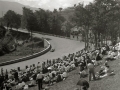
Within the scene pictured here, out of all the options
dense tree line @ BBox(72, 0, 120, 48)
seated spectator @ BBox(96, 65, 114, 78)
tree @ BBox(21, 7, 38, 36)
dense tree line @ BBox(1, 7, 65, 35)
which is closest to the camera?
seated spectator @ BBox(96, 65, 114, 78)

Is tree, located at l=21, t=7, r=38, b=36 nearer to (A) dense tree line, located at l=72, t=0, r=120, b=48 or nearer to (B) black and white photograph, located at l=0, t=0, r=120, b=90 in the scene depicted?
(B) black and white photograph, located at l=0, t=0, r=120, b=90

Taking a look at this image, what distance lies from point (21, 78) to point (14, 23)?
233 feet

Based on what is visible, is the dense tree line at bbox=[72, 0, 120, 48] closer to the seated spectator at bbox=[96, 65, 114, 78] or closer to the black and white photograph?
the black and white photograph

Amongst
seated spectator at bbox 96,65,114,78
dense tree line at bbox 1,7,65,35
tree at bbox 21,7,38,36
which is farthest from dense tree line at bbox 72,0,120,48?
dense tree line at bbox 1,7,65,35

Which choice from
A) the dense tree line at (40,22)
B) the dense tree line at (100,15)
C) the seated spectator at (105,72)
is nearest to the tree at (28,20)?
the dense tree line at (40,22)

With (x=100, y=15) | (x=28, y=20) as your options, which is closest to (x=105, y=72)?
(x=100, y=15)

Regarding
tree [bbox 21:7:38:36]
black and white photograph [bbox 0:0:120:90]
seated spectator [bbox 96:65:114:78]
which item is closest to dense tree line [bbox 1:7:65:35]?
tree [bbox 21:7:38:36]

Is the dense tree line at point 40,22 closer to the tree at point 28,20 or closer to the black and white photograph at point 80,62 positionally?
the tree at point 28,20

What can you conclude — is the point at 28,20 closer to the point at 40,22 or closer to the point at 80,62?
the point at 40,22

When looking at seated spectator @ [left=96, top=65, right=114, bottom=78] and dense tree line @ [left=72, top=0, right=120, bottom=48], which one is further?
dense tree line @ [left=72, top=0, right=120, bottom=48]

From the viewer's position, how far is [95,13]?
30.3 meters

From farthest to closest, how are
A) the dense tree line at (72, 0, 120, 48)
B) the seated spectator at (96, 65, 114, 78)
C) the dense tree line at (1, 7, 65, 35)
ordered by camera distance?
the dense tree line at (1, 7, 65, 35), the dense tree line at (72, 0, 120, 48), the seated spectator at (96, 65, 114, 78)

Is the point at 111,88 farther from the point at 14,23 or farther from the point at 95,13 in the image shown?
the point at 14,23

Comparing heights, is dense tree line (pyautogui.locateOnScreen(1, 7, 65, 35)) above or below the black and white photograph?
above
